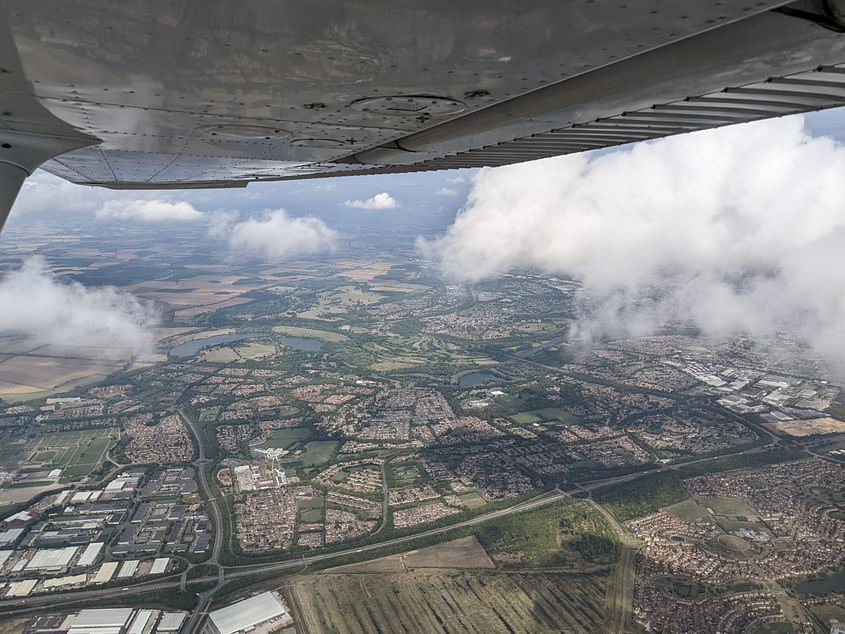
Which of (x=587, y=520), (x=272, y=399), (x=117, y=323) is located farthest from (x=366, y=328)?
(x=587, y=520)

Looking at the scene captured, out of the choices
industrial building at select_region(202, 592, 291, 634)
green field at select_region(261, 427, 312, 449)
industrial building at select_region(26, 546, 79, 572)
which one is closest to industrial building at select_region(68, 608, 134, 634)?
industrial building at select_region(202, 592, 291, 634)

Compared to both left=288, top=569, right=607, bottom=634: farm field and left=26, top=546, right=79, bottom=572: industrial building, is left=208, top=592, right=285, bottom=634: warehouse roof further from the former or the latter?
left=26, top=546, right=79, bottom=572: industrial building

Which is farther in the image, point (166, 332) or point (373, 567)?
point (166, 332)

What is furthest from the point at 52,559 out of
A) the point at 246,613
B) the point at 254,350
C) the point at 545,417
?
the point at 254,350

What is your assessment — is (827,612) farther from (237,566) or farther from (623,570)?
(237,566)

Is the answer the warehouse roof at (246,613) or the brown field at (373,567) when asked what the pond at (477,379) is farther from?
the warehouse roof at (246,613)

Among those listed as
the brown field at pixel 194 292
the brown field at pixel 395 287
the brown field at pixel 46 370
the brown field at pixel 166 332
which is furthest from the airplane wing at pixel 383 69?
the brown field at pixel 395 287

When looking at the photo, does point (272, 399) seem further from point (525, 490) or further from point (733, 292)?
point (733, 292)
